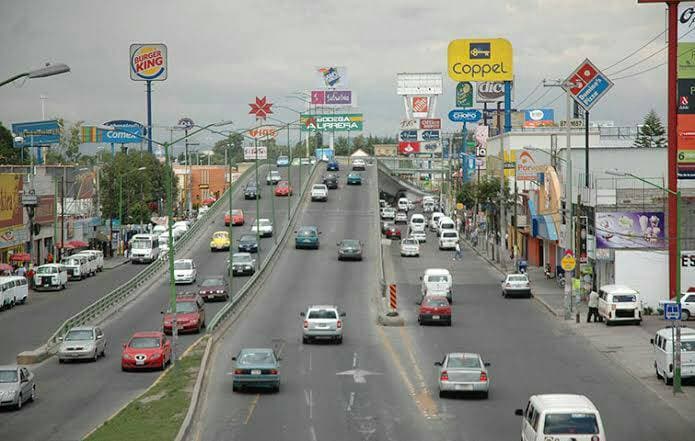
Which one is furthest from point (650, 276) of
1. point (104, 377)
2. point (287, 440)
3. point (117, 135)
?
point (117, 135)

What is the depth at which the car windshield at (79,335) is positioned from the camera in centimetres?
4297

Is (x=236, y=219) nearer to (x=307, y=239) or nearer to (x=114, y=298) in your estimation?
(x=307, y=239)

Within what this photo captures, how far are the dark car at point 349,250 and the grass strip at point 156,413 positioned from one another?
129 ft

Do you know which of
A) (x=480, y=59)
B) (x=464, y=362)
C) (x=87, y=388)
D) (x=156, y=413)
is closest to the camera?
(x=156, y=413)

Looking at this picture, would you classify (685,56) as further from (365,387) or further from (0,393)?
(0,393)

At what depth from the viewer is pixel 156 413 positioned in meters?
28.8

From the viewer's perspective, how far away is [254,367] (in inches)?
1318

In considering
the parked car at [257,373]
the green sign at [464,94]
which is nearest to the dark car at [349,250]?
the parked car at [257,373]

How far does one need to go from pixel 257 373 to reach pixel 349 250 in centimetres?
4345

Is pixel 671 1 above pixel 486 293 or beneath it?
above

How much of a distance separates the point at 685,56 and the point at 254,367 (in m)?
32.9

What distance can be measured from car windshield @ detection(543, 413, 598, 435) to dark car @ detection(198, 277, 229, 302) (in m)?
40.7

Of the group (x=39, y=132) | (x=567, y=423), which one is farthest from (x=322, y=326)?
(x=39, y=132)

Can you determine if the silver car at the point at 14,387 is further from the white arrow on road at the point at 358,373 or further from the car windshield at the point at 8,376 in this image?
the white arrow on road at the point at 358,373
